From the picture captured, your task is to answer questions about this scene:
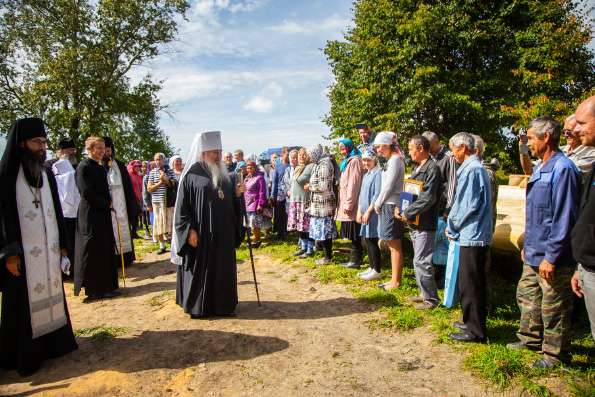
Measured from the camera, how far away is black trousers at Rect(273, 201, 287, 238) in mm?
9547

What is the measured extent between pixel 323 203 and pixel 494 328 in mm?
3546

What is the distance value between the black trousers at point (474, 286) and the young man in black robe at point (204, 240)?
2.63 meters

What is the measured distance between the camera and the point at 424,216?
466 centimetres

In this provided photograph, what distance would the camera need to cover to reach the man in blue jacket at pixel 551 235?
2.99 metres

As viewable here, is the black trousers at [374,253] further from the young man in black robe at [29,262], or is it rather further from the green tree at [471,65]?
the green tree at [471,65]

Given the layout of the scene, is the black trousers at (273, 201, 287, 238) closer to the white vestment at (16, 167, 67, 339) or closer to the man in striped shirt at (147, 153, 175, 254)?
the man in striped shirt at (147, 153, 175, 254)

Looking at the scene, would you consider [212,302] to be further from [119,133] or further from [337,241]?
[119,133]

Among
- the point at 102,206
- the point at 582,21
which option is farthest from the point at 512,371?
the point at 582,21

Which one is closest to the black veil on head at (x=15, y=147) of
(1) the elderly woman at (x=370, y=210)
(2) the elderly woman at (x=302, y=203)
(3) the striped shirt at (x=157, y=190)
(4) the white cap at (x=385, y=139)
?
(4) the white cap at (x=385, y=139)

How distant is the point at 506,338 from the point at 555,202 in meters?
1.63

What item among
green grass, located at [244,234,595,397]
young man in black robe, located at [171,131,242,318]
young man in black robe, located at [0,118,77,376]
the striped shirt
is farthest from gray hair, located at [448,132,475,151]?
the striped shirt

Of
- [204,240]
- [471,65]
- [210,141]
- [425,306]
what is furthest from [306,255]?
[471,65]

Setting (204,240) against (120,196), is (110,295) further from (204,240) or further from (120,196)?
(204,240)

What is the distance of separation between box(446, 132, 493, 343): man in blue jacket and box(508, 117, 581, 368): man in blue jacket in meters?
0.40
